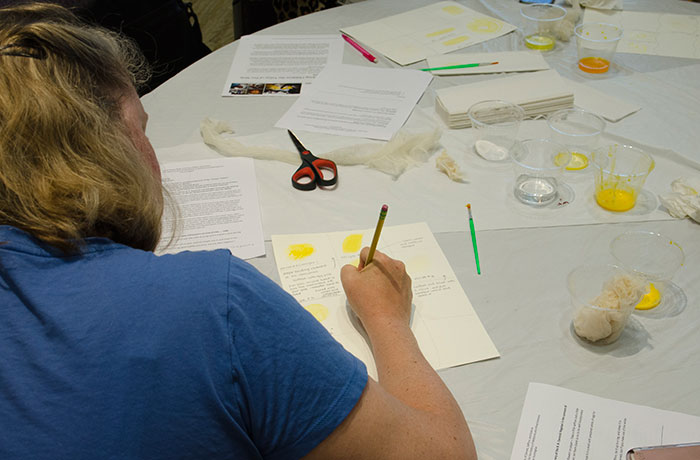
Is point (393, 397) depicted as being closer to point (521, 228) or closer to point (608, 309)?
point (608, 309)

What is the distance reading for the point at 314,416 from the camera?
1.96 feet

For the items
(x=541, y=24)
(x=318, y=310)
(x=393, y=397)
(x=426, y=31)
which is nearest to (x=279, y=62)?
(x=426, y=31)

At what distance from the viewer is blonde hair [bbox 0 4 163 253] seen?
0.60 metres

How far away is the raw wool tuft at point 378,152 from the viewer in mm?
1320

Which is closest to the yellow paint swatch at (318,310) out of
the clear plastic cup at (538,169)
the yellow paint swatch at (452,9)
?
the clear plastic cup at (538,169)

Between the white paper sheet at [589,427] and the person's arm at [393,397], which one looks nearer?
the person's arm at [393,397]

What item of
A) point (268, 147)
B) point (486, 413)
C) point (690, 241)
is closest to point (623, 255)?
point (690, 241)

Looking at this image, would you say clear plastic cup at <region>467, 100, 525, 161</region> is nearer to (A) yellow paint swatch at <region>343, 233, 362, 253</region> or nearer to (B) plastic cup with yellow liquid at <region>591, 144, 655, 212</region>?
(B) plastic cup with yellow liquid at <region>591, 144, 655, 212</region>

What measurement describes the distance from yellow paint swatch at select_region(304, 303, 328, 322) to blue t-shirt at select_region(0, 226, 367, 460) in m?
0.35

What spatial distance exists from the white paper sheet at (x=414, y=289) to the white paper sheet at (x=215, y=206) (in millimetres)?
74

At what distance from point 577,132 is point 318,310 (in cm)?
81

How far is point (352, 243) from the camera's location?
1115 millimetres

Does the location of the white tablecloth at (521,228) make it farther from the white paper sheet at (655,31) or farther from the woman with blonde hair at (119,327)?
the woman with blonde hair at (119,327)

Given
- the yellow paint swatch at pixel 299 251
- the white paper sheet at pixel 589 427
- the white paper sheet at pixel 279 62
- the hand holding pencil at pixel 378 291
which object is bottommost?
the white paper sheet at pixel 589 427
